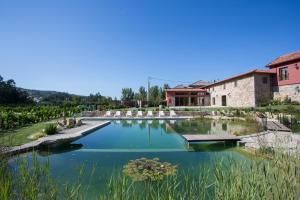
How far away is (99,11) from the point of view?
12016mm

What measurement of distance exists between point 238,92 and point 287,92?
18.6ft

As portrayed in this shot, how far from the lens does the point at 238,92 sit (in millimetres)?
26719

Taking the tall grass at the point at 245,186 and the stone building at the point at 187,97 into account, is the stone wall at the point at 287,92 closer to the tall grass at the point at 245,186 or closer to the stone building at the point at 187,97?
the stone building at the point at 187,97

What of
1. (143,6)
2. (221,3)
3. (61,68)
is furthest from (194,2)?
(61,68)

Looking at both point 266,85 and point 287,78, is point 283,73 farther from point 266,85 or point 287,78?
point 266,85

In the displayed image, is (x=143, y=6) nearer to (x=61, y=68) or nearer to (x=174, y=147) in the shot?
(x=61, y=68)

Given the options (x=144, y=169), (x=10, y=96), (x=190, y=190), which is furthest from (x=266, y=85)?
(x=10, y=96)

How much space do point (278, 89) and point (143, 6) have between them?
18737 millimetres

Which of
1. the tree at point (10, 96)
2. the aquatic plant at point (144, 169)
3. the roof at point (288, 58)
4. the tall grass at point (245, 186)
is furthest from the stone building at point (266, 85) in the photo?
the tree at point (10, 96)

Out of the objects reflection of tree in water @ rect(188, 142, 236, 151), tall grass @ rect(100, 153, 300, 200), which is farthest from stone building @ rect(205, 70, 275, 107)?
tall grass @ rect(100, 153, 300, 200)

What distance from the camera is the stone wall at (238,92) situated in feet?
78.4

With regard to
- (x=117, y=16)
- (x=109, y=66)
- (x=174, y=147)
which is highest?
(x=117, y=16)

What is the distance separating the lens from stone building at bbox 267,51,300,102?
20.9m

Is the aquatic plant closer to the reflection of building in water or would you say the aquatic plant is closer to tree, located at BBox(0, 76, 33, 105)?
the reflection of building in water
